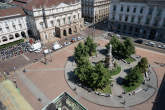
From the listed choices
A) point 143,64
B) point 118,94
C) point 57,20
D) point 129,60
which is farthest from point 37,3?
point 118,94

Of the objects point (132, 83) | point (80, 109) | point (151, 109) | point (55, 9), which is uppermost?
point (55, 9)

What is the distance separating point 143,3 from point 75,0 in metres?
34.9

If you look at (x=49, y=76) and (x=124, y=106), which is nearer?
(x=124, y=106)

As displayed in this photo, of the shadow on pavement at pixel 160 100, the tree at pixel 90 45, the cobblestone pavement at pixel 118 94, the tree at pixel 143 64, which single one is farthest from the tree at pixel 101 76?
the tree at pixel 90 45

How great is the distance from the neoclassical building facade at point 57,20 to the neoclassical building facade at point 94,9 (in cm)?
1190

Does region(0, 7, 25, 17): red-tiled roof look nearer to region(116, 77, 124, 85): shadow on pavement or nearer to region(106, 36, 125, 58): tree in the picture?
region(106, 36, 125, 58): tree

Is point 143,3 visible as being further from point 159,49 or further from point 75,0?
point 75,0

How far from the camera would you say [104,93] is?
118 ft

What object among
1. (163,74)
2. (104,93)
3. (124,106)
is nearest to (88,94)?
(104,93)

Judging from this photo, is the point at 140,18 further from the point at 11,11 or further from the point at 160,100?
the point at 11,11

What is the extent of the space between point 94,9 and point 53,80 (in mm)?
57704

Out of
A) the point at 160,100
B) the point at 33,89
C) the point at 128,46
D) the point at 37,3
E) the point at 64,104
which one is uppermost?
the point at 37,3

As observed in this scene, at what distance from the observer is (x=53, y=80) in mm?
41562

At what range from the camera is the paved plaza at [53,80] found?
33844 mm
